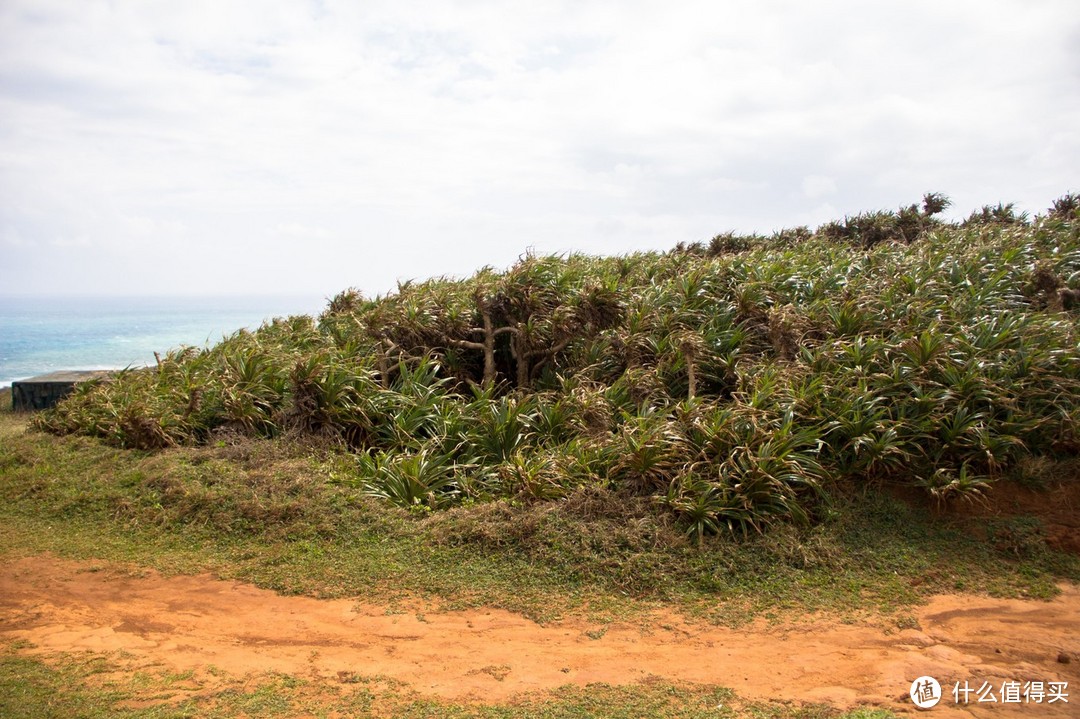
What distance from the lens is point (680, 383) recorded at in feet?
26.5

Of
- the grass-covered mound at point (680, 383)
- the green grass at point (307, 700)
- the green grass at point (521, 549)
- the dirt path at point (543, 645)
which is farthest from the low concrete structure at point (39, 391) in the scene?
the green grass at point (307, 700)

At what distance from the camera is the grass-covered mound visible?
632 cm

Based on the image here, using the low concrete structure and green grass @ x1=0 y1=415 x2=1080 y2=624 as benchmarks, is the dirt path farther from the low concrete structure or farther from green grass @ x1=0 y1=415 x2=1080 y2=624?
the low concrete structure

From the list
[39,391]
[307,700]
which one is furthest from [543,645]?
[39,391]

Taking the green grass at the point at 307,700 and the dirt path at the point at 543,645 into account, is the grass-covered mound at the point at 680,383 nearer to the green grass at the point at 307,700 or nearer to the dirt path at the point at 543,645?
the dirt path at the point at 543,645

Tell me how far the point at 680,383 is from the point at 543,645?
3.97 meters

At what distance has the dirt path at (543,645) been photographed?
4.15 m

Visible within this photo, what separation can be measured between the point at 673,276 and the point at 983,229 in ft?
17.8

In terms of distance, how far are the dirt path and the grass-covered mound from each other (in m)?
1.27

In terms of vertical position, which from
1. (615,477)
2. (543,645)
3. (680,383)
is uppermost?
(680,383)

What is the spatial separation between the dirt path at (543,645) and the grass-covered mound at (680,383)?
1.27 m

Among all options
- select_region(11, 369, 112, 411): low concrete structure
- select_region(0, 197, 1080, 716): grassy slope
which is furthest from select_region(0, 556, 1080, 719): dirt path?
select_region(11, 369, 112, 411): low concrete structure

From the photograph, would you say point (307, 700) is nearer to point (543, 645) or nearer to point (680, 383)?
point (543, 645)

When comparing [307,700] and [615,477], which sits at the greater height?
[615,477]
